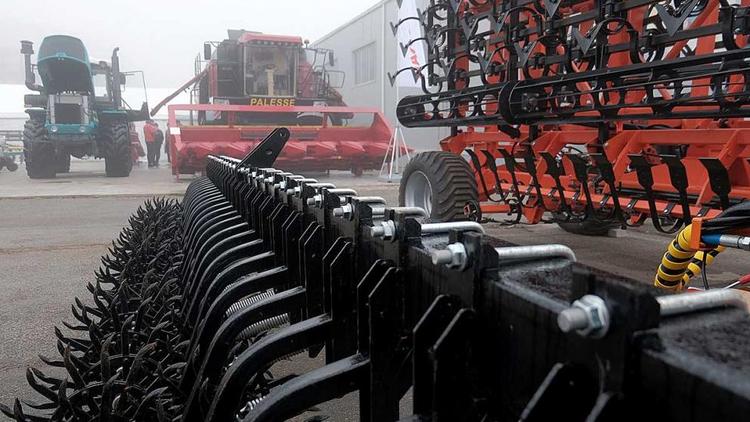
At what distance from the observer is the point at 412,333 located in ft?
3.14

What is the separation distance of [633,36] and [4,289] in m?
3.97

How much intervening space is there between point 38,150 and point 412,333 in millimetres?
13053

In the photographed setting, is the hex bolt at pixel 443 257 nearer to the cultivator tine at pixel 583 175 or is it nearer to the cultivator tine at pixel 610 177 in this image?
the cultivator tine at pixel 610 177

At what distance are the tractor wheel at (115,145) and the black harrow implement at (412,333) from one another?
1122cm

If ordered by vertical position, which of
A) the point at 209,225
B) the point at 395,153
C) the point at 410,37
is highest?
the point at 410,37

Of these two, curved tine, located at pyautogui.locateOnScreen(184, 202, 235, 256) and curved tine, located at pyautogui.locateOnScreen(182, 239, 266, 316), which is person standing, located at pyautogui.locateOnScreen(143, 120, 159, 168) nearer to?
curved tine, located at pyautogui.locateOnScreen(184, 202, 235, 256)

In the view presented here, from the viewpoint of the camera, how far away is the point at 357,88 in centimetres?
2012

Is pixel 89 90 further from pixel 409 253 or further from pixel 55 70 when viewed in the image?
pixel 409 253

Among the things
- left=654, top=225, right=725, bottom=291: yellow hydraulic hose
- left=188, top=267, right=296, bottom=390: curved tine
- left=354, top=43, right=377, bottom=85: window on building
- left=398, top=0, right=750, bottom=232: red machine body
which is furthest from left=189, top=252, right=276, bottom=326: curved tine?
left=354, top=43, right=377, bottom=85: window on building

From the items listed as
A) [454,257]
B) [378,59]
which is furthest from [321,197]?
[378,59]

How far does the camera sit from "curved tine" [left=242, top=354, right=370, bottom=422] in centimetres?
97

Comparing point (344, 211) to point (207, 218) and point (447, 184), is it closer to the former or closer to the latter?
point (207, 218)

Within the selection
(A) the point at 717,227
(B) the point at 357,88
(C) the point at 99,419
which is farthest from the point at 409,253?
(B) the point at 357,88

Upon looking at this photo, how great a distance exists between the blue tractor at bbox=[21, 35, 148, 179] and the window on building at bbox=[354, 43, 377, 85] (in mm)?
8323
